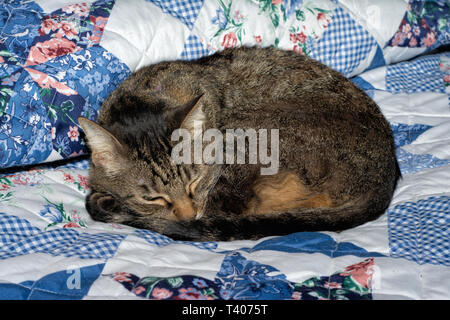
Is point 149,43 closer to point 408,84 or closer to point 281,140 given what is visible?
point 281,140

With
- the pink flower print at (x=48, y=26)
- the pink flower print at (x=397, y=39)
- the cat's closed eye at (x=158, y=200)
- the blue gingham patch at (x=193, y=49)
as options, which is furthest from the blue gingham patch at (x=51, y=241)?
the pink flower print at (x=397, y=39)

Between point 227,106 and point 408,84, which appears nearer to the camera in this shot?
point 227,106

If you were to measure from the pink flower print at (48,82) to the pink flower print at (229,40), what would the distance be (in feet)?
3.47

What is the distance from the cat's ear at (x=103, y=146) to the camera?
1.95 meters

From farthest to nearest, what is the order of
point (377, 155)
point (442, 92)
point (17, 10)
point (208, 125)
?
point (442, 92)
point (17, 10)
point (208, 125)
point (377, 155)

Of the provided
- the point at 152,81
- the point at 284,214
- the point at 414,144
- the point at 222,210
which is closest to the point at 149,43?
the point at 152,81

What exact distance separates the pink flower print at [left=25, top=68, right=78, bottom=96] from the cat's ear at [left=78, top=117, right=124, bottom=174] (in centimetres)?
48

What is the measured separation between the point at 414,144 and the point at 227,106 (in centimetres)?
113

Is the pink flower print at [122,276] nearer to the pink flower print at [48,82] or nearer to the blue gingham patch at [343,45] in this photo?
the pink flower print at [48,82]

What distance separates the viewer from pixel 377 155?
7.14ft

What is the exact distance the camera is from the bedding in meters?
1.69

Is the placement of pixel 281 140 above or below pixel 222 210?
above

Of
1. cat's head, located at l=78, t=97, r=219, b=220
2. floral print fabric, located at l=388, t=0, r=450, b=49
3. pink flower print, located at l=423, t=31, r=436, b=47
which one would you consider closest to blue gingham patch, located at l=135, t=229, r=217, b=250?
cat's head, located at l=78, t=97, r=219, b=220

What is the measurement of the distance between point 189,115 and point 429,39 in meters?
2.26
